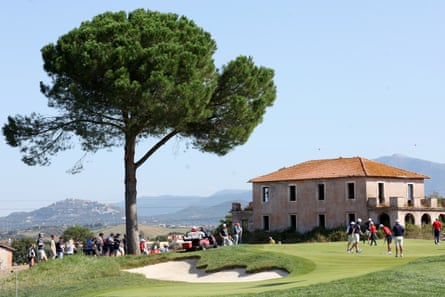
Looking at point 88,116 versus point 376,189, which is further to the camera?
point 376,189

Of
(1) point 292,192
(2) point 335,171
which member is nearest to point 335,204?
(2) point 335,171

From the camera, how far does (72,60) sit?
42.4m

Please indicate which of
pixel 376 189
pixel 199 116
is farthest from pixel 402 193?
pixel 199 116

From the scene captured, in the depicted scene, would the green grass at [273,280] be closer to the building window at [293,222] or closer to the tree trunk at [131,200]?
the tree trunk at [131,200]

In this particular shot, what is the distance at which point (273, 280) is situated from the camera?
31.3m

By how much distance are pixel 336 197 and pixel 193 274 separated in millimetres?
35815

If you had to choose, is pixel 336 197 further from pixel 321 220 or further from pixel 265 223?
pixel 265 223

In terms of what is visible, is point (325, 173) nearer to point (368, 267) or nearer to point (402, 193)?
point (402, 193)

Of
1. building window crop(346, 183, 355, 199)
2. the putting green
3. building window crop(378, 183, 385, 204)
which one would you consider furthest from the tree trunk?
building window crop(378, 183, 385, 204)

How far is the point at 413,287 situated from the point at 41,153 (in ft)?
94.7

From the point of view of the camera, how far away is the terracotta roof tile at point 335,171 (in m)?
72.4

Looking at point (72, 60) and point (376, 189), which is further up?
point (72, 60)

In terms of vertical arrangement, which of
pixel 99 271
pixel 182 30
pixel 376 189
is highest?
pixel 182 30

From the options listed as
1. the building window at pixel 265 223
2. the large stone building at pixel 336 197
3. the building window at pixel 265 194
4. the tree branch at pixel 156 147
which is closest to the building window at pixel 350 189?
the large stone building at pixel 336 197
